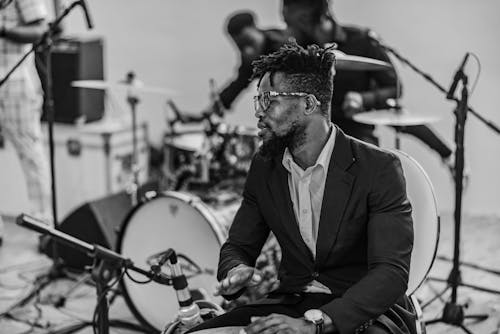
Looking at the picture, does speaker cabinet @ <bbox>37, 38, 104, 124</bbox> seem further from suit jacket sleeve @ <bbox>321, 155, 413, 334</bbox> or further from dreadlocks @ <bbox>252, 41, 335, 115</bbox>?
suit jacket sleeve @ <bbox>321, 155, 413, 334</bbox>

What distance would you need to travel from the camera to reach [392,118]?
10.5 feet

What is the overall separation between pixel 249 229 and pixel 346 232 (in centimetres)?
32

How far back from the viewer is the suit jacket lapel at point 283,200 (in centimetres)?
209

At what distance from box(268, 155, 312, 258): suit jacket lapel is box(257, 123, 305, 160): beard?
6 cm

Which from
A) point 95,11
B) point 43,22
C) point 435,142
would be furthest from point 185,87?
point 435,142

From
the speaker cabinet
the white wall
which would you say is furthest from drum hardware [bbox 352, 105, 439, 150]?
the speaker cabinet

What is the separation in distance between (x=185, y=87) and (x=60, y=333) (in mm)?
2860

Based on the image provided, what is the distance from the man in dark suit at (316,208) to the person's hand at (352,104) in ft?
4.29

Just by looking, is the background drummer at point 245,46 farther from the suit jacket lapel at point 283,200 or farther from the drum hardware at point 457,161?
the suit jacket lapel at point 283,200

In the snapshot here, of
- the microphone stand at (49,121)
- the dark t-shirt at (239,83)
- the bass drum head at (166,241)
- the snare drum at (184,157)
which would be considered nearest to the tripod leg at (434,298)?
the bass drum head at (166,241)

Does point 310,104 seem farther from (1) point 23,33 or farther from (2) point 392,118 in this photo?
(1) point 23,33

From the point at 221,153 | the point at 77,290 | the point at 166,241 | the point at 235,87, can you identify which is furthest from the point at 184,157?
the point at 166,241

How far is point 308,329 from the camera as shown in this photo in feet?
6.02

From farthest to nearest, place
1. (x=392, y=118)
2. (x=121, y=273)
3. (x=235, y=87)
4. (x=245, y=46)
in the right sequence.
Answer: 1. (x=245, y=46)
2. (x=235, y=87)
3. (x=392, y=118)
4. (x=121, y=273)
